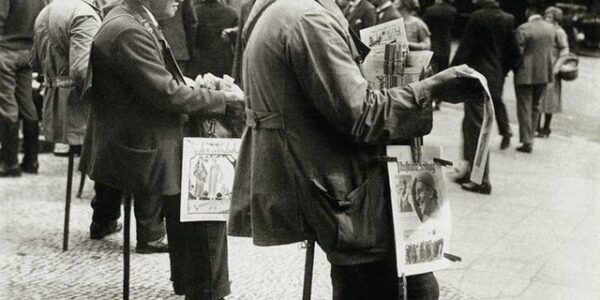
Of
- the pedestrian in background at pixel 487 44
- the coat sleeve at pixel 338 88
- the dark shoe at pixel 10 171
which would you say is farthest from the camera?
the pedestrian in background at pixel 487 44

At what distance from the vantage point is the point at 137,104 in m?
4.09

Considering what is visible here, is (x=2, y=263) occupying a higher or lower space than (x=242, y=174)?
lower

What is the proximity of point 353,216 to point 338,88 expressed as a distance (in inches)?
17.7

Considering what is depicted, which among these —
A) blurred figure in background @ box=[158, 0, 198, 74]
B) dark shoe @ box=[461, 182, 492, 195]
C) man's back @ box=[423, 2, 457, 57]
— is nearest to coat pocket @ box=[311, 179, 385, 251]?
blurred figure in background @ box=[158, 0, 198, 74]

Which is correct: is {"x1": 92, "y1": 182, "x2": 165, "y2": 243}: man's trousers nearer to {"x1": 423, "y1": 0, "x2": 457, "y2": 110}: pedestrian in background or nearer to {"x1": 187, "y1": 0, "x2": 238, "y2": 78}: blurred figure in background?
{"x1": 187, "y1": 0, "x2": 238, "y2": 78}: blurred figure in background

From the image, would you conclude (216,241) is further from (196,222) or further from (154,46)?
(154,46)

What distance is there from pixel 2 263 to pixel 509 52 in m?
6.43

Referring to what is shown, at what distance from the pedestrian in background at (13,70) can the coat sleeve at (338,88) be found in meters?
6.32

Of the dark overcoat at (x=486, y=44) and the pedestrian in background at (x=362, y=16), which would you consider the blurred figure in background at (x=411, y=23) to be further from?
the pedestrian in background at (x=362, y=16)

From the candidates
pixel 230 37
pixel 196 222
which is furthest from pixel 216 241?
pixel 230 37

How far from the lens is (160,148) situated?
412cm

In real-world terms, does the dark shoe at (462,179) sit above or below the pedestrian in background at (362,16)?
below

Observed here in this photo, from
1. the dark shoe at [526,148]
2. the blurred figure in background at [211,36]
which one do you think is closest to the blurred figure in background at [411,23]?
the dark shoe at [526,148]

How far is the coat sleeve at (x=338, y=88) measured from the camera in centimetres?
276
